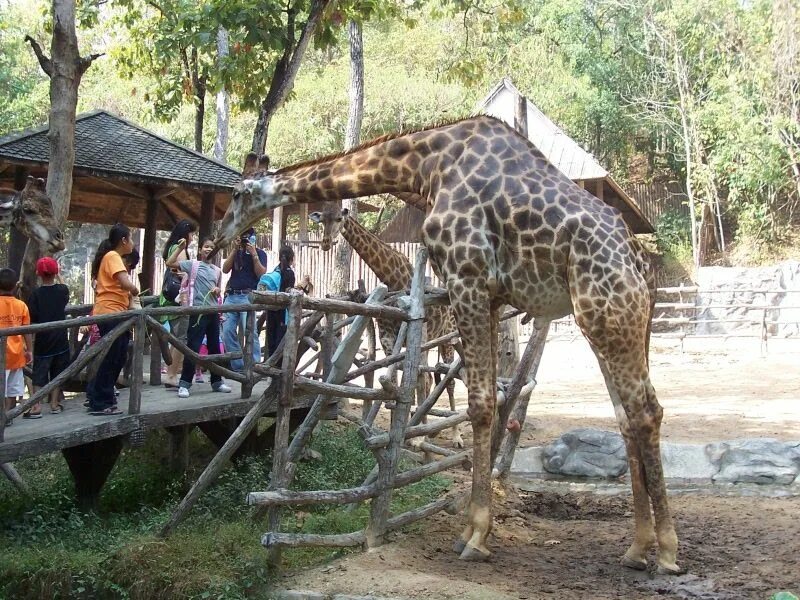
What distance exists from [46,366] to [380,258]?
4.17 metres

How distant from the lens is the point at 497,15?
560 inches

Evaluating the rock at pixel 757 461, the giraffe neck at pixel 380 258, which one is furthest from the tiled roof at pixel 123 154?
the rock at pixel 757 461

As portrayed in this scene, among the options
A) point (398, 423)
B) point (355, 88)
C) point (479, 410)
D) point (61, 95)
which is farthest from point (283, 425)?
point (355, 88)

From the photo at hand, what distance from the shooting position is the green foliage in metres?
5.70

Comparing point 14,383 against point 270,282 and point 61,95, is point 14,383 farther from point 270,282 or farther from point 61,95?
point 61,95

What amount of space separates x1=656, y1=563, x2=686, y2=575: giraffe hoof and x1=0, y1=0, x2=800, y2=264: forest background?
17960mm

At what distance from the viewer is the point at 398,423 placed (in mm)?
6289

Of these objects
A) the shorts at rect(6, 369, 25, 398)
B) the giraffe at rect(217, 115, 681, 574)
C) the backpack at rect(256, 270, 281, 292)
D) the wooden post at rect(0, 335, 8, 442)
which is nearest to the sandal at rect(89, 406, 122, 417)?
the shorts at rect(6, 369, 25, 398)

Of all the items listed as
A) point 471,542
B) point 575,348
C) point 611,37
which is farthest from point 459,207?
point 611,37

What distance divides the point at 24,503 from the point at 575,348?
14910 mm

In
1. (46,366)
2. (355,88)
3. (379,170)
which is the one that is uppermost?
(355,88)

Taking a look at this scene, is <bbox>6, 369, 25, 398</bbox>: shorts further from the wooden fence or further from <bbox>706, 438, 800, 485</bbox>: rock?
the wooden fence

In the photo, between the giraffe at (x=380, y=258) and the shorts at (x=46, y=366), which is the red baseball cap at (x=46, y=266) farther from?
the giraffe at (x=380, y=258)

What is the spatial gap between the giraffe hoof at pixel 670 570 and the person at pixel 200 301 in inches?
173
